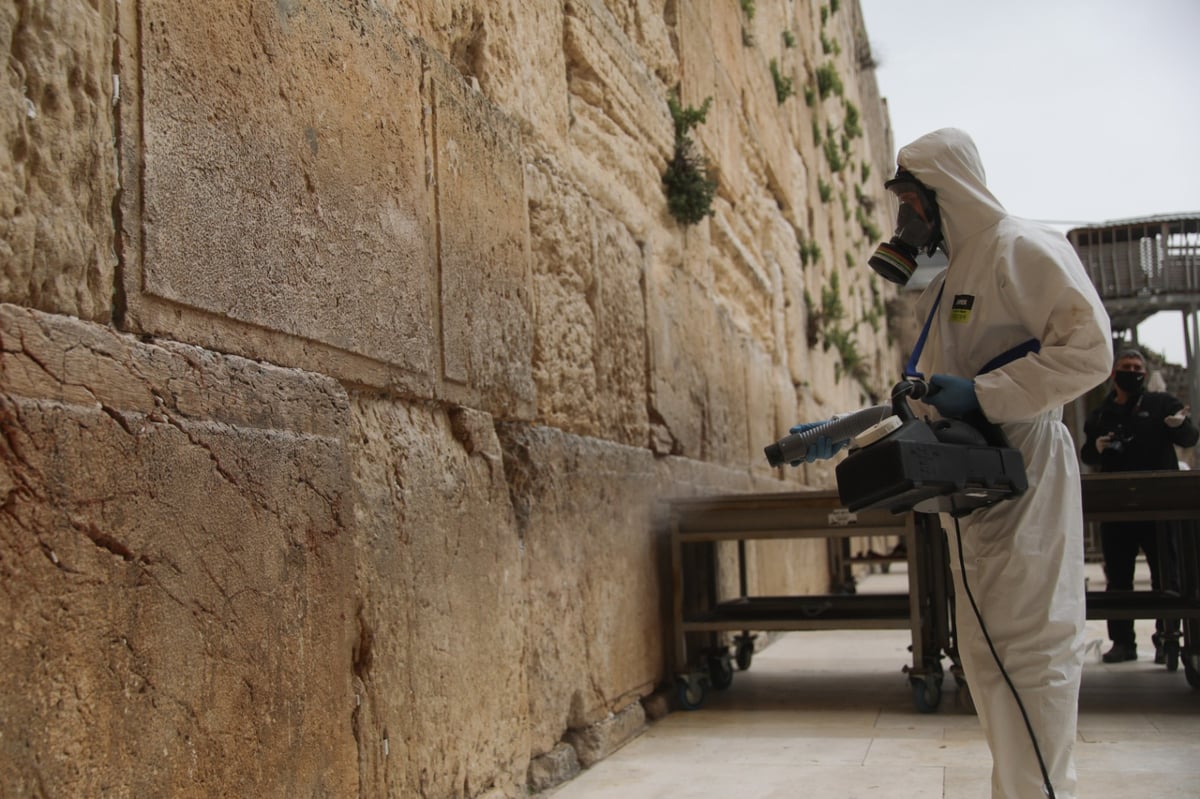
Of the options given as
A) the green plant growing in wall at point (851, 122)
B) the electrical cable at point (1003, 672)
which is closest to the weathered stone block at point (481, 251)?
the electrical cable at point (1003, 672)

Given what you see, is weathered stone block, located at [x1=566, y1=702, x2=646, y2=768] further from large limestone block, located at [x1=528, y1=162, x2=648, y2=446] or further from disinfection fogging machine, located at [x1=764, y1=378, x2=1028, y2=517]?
disinfection fogging machine, located at [x1=764, y1=378, x2=1028, y2=517]

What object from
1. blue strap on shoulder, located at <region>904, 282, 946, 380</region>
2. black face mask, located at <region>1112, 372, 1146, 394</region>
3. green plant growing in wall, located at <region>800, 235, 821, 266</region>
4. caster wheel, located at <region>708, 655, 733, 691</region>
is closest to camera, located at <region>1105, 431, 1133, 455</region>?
black face mask, located at <region>1112, 372, 1146, 394</region>

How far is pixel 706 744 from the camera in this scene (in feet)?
14.6

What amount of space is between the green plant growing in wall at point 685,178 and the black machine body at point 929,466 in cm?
358

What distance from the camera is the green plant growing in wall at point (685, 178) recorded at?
6.18 meters

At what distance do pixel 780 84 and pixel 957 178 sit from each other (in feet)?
25.6

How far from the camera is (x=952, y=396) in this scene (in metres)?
2.74

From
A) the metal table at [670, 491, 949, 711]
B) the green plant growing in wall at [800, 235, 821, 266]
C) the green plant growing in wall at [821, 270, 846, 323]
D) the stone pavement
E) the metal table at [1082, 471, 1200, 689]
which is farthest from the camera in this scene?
the green plant growing in wall at [821, 270, 846, 323]

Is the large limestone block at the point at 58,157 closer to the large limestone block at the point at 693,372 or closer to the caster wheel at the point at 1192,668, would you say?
the large limestone block at the point at 693,372

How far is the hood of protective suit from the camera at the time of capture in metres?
2.96

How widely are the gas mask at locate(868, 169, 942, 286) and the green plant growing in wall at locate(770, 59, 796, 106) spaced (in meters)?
7.38

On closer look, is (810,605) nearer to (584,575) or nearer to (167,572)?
(584,575)

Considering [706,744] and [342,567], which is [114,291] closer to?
[342,567]

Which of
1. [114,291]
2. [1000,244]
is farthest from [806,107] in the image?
[114,291]
